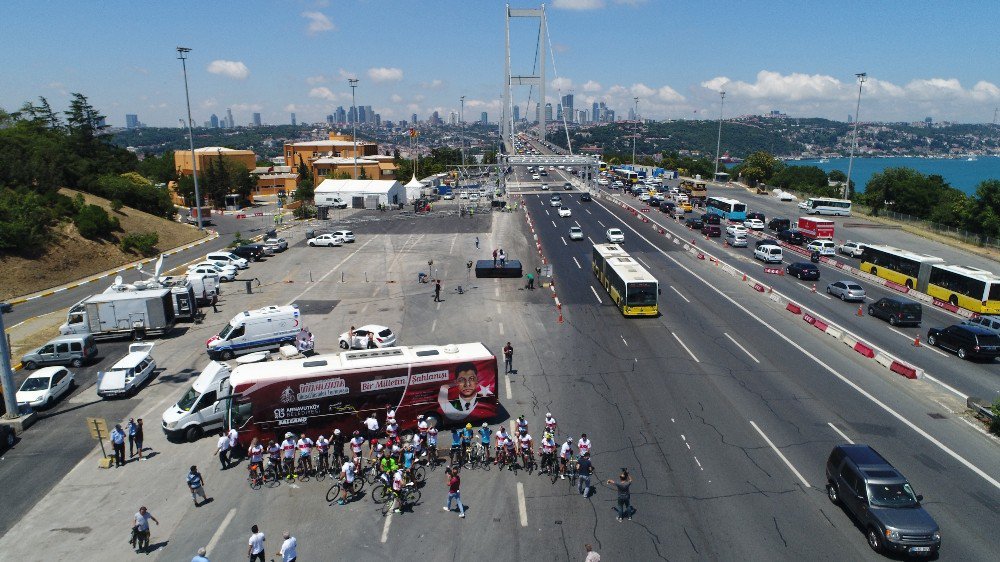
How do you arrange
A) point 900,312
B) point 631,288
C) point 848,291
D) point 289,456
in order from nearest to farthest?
1. point 289,456
2. point 900,312
3. point 631,288
4. point 848,291

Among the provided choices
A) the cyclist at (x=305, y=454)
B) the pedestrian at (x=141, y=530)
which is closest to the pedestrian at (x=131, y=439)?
the pedestrian at (x=141, y=530)

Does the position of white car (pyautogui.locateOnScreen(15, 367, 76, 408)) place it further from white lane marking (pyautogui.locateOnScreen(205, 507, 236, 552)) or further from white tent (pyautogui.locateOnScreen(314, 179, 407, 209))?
white tent (pyautogui.locateOnScreen(314, 179, 407, 209))

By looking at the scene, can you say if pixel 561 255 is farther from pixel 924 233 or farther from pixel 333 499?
pixel 924 233

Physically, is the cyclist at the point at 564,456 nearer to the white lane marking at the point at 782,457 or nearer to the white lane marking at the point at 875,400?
the white lane marking at the point at 782,457

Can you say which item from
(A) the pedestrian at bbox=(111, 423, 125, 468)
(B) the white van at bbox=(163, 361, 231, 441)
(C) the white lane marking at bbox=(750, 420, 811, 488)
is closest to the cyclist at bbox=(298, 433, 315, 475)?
(B) the white van at bbox=(163, 361, 231, 441)

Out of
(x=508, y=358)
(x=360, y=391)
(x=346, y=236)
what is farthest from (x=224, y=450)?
(x=346, y=236)

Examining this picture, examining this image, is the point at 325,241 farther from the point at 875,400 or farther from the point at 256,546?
the point at 875,400
